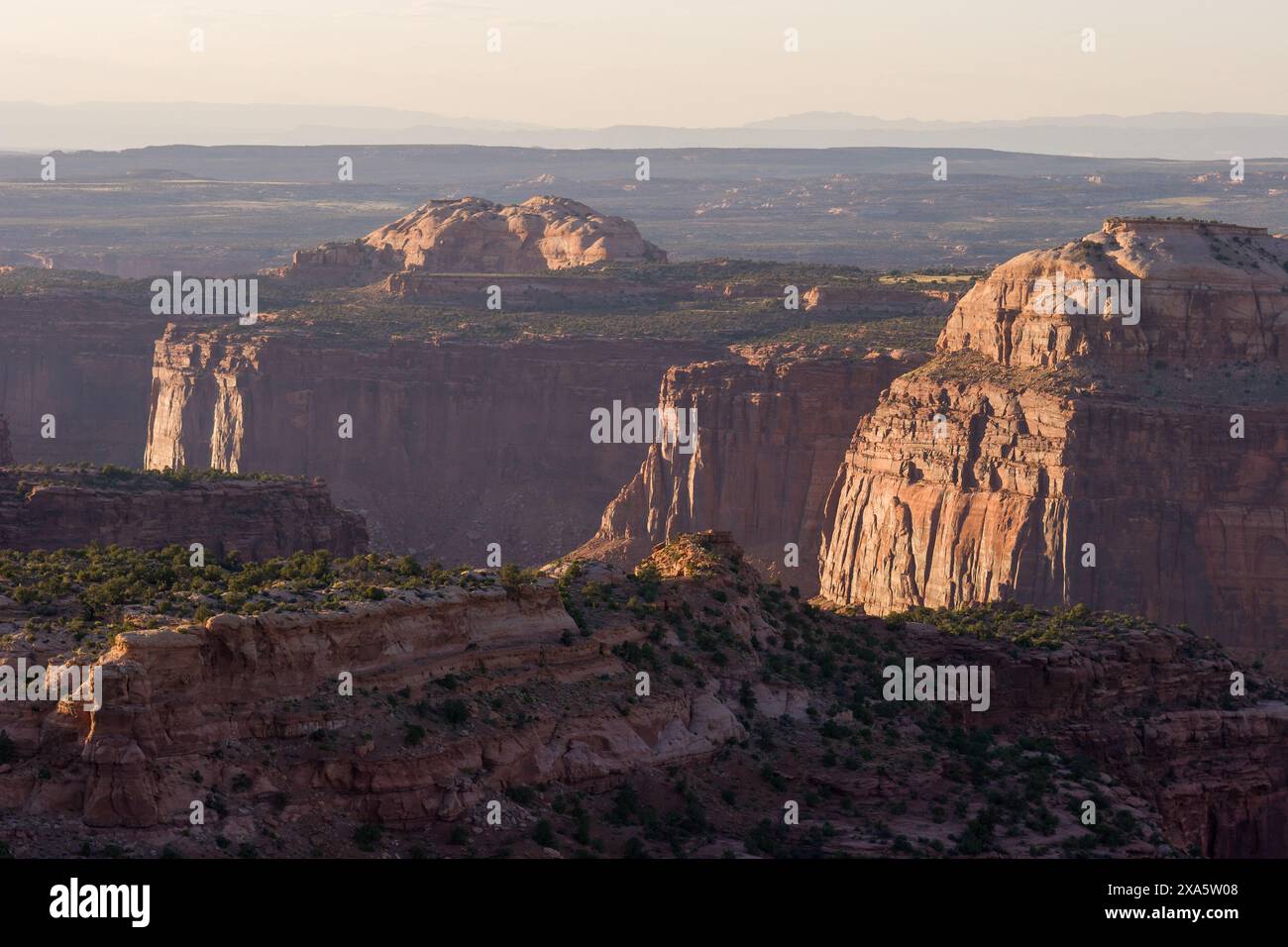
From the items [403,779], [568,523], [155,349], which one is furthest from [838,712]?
[155,349]

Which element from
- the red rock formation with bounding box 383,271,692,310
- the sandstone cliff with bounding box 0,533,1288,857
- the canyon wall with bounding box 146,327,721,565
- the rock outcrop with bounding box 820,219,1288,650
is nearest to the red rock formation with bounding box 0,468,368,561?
the sandstone cliff with bounding box 0,533,1288,857

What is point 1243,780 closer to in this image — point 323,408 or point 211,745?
point 211,745

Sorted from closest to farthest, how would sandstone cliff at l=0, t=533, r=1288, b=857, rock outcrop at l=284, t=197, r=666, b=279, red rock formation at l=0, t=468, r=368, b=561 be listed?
1. sandstone cliff at l=0, t=533, r=1288, b=857
2. red rock formation at l=0, t=468, r=368, b=561
3. rock outcrop at l=284, t=197, r=666, b=279

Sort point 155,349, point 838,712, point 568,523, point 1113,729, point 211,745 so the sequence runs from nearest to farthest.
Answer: point 211,745 → point 838,712 → point 1113,729 → point 568,523 → point 155,349

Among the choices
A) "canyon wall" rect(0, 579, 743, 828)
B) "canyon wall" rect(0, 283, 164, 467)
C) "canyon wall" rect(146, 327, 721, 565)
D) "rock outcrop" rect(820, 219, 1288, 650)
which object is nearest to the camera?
"canyon wall" rect(0, 579, 743, 828)

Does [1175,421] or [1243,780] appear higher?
[1175,421]

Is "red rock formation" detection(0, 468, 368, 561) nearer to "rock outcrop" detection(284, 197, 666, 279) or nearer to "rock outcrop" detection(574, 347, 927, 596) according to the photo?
"rock outcrop" detection(574, 347, 927, 596)

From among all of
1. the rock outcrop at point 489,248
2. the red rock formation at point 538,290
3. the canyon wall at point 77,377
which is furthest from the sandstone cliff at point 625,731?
the rock outcrop at point 489,248
